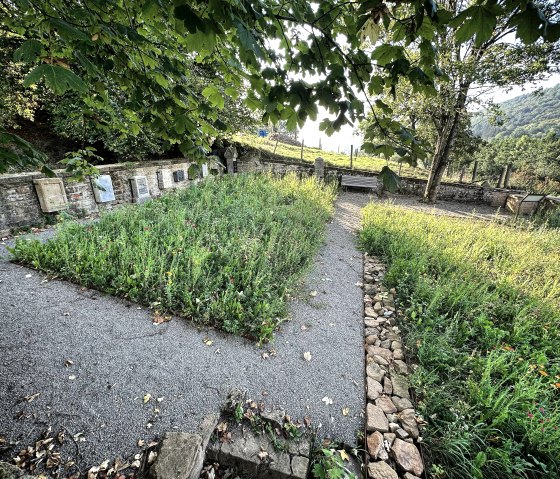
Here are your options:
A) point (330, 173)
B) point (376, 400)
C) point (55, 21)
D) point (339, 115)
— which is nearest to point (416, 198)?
point (330, 173)

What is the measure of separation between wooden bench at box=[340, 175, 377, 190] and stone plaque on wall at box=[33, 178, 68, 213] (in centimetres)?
1194

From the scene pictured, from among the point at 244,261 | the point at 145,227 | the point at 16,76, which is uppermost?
the point at 16,76

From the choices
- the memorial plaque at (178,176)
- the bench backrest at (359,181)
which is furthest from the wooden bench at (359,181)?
the memorial plaque at (178,176)

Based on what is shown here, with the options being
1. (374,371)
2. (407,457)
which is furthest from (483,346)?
(407,457)

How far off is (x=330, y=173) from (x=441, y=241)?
9.41m

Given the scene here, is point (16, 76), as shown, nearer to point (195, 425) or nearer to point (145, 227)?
point (145, 227)

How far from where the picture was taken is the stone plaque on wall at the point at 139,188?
8.15 metres

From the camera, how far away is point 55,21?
43.1 inches

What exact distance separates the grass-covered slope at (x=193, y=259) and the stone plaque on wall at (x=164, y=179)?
295 centimetres

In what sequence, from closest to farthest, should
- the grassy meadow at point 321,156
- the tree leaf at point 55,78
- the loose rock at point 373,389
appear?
the tree leaf at point 55,78
the loose rock at point 373,389
the grassy meadow at point 321,156

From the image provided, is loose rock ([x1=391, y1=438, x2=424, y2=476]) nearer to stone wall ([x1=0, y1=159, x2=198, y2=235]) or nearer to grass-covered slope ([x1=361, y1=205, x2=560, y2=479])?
grass-covered slope ([x1=361, y1=205, x2=560, y2=479])

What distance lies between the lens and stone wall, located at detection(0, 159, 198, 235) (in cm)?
547

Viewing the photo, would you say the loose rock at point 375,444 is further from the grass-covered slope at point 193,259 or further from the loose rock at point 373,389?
the grass-covered slope at point 193,259

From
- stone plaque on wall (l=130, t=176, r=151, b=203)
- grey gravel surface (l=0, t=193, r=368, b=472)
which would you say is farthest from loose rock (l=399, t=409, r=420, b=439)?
stone plaque on wall (l=130, t=176, r=151, b=203)
